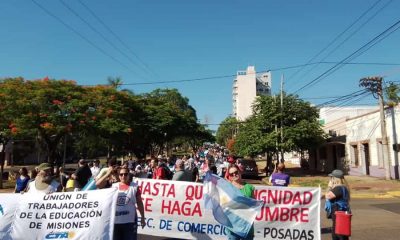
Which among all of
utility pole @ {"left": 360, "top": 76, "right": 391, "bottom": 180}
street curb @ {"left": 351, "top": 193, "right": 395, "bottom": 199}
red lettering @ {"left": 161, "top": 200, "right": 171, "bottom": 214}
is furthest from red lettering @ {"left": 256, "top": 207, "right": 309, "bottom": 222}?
utility pole @ {"left": 360, "top": 76, "right": 391, "bottom": 180}

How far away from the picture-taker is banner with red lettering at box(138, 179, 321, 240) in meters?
7.79

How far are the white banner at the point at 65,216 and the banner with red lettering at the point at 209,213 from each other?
2.17m

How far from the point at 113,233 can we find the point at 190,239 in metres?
2.17

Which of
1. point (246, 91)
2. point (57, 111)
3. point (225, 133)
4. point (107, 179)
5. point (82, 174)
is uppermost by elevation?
point (246, 91)

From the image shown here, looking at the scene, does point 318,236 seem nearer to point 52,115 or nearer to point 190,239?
point 190,239

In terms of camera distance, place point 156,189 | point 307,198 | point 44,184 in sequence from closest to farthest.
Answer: point 44,184 → point 307,198 → point 156,189

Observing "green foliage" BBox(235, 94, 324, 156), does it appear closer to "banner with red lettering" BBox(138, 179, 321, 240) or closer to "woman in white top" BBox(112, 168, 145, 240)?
"banner with red lettering" BBox(138, 179, 321, 240)

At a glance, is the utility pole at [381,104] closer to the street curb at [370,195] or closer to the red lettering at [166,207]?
the street curb at [370,195]

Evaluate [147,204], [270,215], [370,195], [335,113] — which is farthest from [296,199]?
[335,113]

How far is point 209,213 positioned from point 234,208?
1852 mm

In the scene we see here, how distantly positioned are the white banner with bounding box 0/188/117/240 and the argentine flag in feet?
4.98

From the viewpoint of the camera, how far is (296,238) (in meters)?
7.71

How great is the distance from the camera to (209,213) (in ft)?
27.6

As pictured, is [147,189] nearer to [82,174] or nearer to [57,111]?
[82,174]
